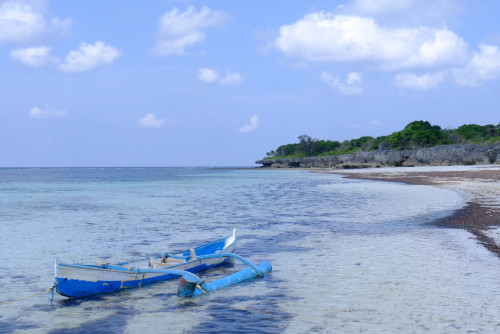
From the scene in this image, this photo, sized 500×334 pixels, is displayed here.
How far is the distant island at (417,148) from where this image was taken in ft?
229

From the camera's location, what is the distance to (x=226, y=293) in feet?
28.0

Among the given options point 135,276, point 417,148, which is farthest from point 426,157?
point 135,276

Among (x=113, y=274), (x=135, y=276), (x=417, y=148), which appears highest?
(x=417, y=148)

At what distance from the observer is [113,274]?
8.38 meters

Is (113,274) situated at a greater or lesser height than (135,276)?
greater

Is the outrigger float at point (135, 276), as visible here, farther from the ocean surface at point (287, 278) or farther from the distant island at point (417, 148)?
the distant island at point (417, 148)

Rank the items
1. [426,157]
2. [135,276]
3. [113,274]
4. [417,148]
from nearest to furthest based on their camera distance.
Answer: [113,274] < [135,276] < [426,157] < [417,148]

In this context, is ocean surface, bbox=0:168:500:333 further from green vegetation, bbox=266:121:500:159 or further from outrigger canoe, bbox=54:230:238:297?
green vegetation, bbox=266:121:500:159

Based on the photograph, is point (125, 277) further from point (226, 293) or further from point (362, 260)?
point (362, 260)

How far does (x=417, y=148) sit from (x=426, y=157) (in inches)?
455

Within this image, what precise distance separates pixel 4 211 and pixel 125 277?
1920 centimetres

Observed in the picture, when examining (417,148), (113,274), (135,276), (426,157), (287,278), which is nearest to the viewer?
(113,274)

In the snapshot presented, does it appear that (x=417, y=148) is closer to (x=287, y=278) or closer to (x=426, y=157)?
(x=426, y=157)

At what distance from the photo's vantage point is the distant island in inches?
2752
